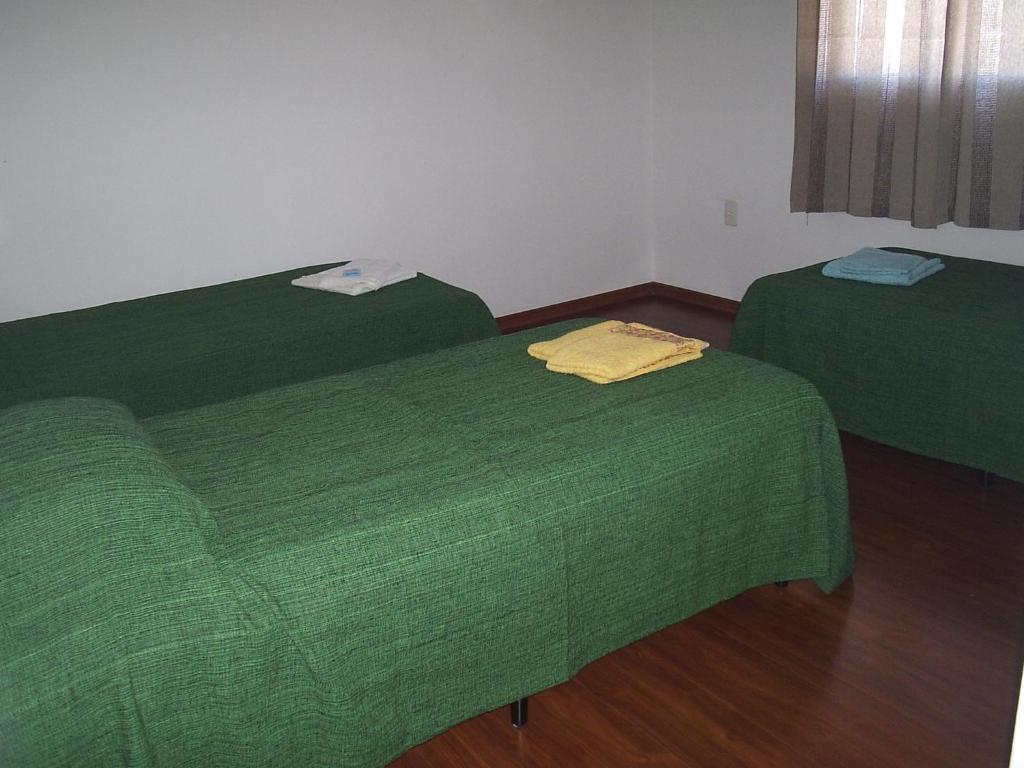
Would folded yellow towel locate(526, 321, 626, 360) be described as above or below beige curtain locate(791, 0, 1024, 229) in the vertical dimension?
below

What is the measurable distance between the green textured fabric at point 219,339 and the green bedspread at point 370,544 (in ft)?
1.70

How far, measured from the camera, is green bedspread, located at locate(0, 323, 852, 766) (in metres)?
1.30

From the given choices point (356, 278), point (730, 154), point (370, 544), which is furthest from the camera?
point (730, 154)

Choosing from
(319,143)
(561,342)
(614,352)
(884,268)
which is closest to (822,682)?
(614,352)

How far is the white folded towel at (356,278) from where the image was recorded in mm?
3104

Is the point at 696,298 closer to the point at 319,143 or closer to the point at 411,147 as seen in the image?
the point at 411,147

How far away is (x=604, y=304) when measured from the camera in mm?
4598

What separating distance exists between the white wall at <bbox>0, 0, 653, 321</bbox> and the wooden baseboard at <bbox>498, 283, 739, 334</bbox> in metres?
0.05

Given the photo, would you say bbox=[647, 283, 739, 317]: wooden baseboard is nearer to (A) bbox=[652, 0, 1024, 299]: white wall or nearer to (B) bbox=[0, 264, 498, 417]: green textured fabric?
(A) bbox=[652, 0, 1024, 299]: white wall

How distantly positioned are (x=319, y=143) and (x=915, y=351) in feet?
7.62

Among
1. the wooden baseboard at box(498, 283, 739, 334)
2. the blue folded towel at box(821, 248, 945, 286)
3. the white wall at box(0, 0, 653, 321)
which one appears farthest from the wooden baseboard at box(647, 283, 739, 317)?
the blue folded towel at box(821, 248, 945, 286)

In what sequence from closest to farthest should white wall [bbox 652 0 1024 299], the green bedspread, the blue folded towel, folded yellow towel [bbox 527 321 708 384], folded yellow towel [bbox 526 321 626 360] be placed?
the green bedspread
folded yellow towel [bbox 527 321 708 384]
folded yellow towel [bbox 526 321 626 360]
the blue folded towel
white wall [bbox 652 0 1024 299]

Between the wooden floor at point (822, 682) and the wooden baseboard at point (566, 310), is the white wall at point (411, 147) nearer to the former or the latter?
the wooden baseboard at point (566, 310)

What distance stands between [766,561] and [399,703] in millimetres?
899
